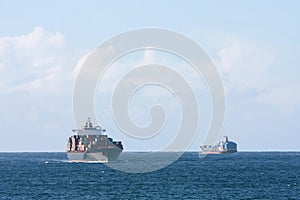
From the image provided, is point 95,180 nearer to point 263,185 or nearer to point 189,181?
point 189,181

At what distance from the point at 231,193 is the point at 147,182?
29963 millimetres

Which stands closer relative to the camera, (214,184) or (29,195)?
(29,195)

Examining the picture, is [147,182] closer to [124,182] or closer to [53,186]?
[124,182]

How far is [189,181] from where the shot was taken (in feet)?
457

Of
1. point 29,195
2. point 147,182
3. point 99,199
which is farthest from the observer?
point 147,182

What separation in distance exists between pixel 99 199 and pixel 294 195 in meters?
32.0

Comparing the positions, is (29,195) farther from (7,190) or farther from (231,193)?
(231,193)

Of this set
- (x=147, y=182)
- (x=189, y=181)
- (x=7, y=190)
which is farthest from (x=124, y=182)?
(x=7, y=190)

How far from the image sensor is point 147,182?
137 m

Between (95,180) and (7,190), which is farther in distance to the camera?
(95,180)

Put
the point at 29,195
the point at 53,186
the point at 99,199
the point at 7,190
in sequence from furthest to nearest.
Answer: the point at 53,186 → the point at 7,190 → the point at 29,195 → the point at 99,199

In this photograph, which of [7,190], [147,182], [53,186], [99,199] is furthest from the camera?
[147,182]

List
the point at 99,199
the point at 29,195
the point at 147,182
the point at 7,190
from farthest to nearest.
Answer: the point at 147,182
the point at 7,190
the point at 29,195
the point at 99,199

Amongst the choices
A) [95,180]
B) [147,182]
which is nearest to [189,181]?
[147,182]
